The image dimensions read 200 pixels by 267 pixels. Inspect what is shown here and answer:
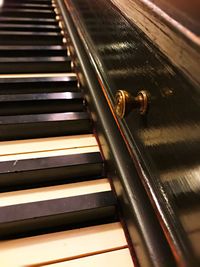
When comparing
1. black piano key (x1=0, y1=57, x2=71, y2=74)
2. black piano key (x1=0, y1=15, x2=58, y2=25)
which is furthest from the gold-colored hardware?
black piano key (x1=0, y1=15, x2=58, y2=25)

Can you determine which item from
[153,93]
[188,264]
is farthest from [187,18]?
[188,264]

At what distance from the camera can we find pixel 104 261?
2.41 feet

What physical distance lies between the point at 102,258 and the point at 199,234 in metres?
0.32

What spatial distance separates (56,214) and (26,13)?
188cm

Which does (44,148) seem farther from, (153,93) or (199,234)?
(199,234)

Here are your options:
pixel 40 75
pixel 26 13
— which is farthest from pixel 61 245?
pixel 26 13

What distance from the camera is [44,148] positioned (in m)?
1.10

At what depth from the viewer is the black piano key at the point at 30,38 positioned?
1.81m

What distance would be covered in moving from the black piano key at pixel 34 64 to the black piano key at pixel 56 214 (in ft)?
3.08

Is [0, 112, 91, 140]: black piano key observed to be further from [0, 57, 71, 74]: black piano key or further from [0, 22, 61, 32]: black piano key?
[0, 22, 61, 32]: black piano key

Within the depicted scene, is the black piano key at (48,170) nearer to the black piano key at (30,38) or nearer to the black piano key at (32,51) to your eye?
the black piano key at (32,51)

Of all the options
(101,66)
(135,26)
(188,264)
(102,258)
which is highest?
(101,66)

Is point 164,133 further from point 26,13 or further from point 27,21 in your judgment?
point 26,13

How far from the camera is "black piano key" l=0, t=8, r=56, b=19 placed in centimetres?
215
